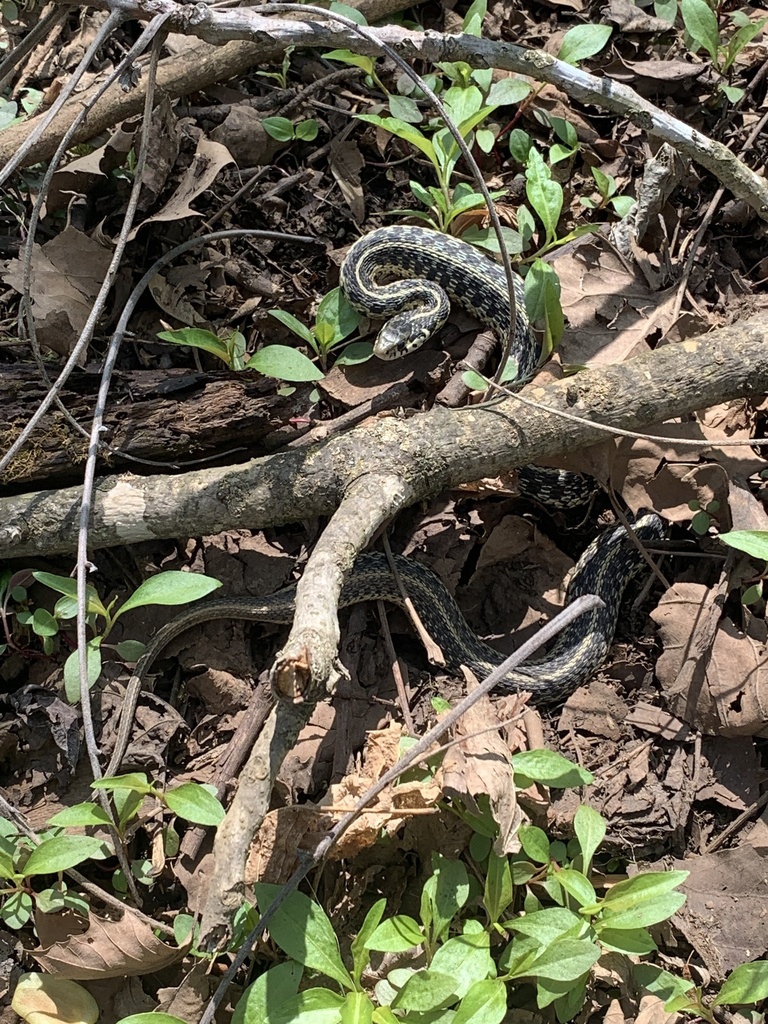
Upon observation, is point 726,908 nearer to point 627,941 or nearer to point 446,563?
point 627,941

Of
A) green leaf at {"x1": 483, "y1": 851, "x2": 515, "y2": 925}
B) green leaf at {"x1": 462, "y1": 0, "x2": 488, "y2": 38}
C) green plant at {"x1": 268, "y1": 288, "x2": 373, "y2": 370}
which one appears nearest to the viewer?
green leaf at {"x1": 483, "y1": 851, "x2": 515, "y2": 925}

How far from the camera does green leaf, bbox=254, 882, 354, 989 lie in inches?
115

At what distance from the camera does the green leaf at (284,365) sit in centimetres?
396

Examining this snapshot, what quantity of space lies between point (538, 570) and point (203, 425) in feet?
7.06

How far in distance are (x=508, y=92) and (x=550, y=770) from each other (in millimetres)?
4293

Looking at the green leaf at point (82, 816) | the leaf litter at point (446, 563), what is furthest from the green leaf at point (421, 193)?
the green leaf at point (82, 816)

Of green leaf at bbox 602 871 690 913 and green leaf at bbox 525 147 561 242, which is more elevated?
green leaf at bbox 525 147 561 242

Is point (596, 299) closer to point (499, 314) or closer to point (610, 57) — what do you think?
point (499, 314)

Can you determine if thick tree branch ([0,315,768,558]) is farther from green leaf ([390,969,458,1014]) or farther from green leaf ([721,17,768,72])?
green leaf ([721,17,768,72])

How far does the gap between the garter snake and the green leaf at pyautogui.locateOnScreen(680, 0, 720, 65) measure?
129 inches

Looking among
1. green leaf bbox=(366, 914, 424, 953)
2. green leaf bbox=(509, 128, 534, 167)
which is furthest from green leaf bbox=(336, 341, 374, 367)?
green leaf bbox=(366, 914, 424, 953)

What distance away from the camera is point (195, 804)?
311 centimetres

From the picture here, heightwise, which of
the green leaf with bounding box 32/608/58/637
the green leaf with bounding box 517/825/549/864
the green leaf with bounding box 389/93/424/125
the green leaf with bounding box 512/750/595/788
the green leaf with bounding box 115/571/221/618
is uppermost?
the green leaf with bounding box 389/93/424/125

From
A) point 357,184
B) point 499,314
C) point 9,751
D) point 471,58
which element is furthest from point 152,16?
point 9,751
